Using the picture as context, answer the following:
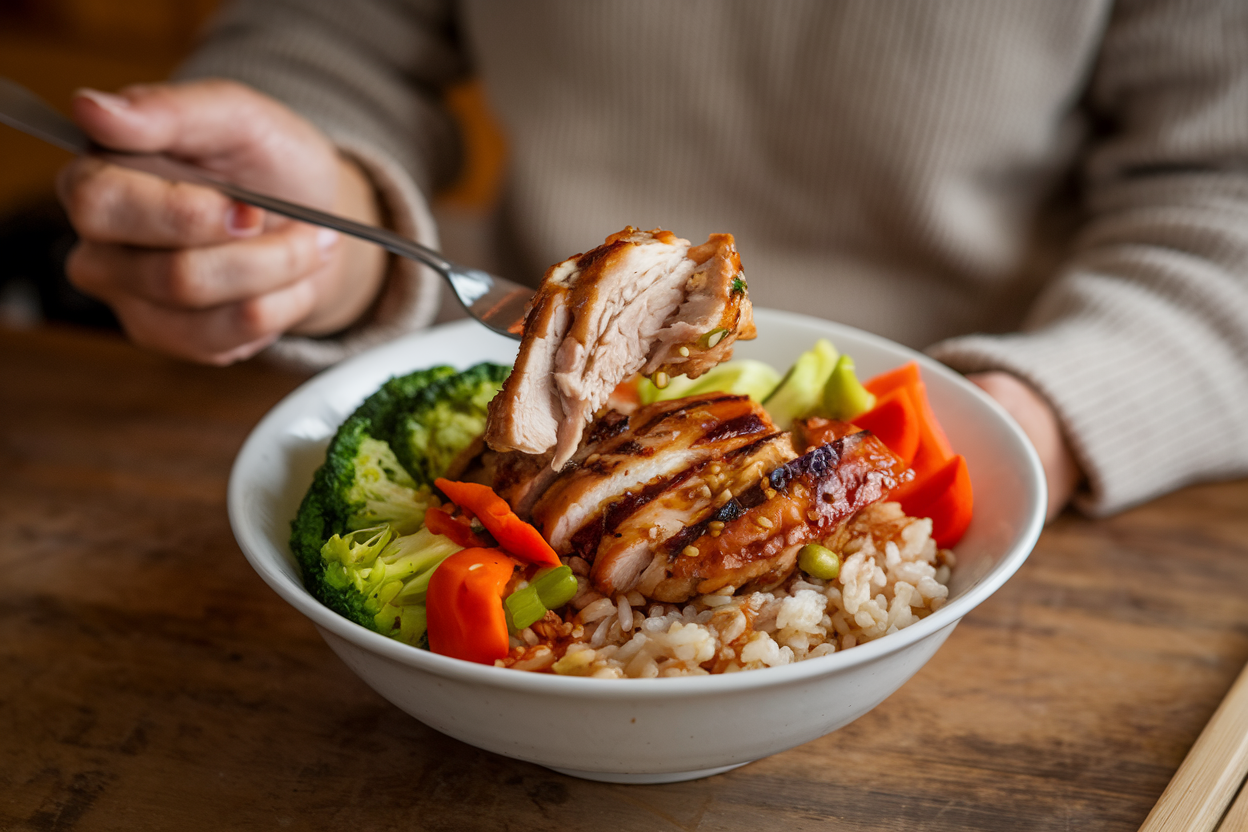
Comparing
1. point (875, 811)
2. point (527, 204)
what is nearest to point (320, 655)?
point (875, 811)

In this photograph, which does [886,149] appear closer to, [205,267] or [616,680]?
[205,267]

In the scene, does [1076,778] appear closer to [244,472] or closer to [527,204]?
[244,472]

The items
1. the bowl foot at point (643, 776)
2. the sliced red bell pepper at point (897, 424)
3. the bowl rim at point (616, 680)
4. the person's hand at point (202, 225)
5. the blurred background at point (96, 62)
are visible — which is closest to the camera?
the bowl rim at point (616, 680)

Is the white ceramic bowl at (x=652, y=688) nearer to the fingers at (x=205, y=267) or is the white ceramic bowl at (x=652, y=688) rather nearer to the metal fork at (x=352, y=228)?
the metal fork at (x=352, y=228)

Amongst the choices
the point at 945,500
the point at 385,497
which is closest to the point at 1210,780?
the point at 945,500

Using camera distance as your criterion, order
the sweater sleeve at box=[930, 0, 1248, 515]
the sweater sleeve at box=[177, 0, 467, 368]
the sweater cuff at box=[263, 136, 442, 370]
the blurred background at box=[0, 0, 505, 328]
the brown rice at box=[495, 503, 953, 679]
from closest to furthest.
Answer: the brown rice at box=[495, 503, 953, 679] < the sweater sleeve at box=[930, 0, 1248, 515] < the sweater cuff at box=[263, 136, 442, 370] < the sweater sleeve at box=[177, 0, 467, 368] < the blurred background at box=[0, 0, 505, 328]

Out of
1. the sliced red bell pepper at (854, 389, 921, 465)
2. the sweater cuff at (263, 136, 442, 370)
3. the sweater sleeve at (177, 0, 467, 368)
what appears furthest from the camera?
the sweater sleeve at (177, 0, 467, 368)

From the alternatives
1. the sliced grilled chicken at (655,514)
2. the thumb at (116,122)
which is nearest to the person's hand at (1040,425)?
the sliced grilled chicken at (655,514)

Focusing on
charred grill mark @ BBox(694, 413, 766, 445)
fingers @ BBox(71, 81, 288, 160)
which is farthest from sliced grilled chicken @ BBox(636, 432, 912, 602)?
fingers @ BBox(71, 81, 288, 160)

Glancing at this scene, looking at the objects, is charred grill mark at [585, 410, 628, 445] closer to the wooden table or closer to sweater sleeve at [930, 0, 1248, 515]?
the wooden table
